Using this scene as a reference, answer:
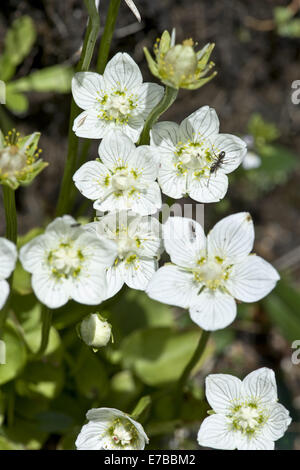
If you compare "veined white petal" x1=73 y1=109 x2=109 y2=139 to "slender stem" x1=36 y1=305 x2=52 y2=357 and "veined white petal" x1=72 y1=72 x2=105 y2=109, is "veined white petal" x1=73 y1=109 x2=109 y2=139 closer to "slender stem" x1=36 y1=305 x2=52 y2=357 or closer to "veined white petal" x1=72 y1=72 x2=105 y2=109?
"veined white petal" x1=72 y1=72 x2=105 y2=109

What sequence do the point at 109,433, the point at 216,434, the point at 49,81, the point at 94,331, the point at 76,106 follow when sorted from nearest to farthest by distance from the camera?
→ the point at 94,331 → the point at 216,434 → the point at 109,433 → the point at 76,106 → the point at 49,81

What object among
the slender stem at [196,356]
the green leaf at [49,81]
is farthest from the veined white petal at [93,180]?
the green leaf at [49,81]

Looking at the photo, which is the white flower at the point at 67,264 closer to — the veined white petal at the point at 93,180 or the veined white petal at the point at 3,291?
the veined white petal at the point at 3,291

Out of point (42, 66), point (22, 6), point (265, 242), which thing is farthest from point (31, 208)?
point (265, 242)

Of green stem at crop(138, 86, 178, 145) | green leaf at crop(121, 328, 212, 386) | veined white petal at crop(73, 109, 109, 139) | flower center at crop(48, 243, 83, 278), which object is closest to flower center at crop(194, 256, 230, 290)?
flower center at crop(48, 243, 83, 278)

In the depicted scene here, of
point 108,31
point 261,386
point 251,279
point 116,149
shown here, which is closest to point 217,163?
point 116,149

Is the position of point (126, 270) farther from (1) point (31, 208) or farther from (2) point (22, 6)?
(2) point (22, 6)

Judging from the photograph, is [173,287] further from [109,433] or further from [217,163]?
[109,433]
